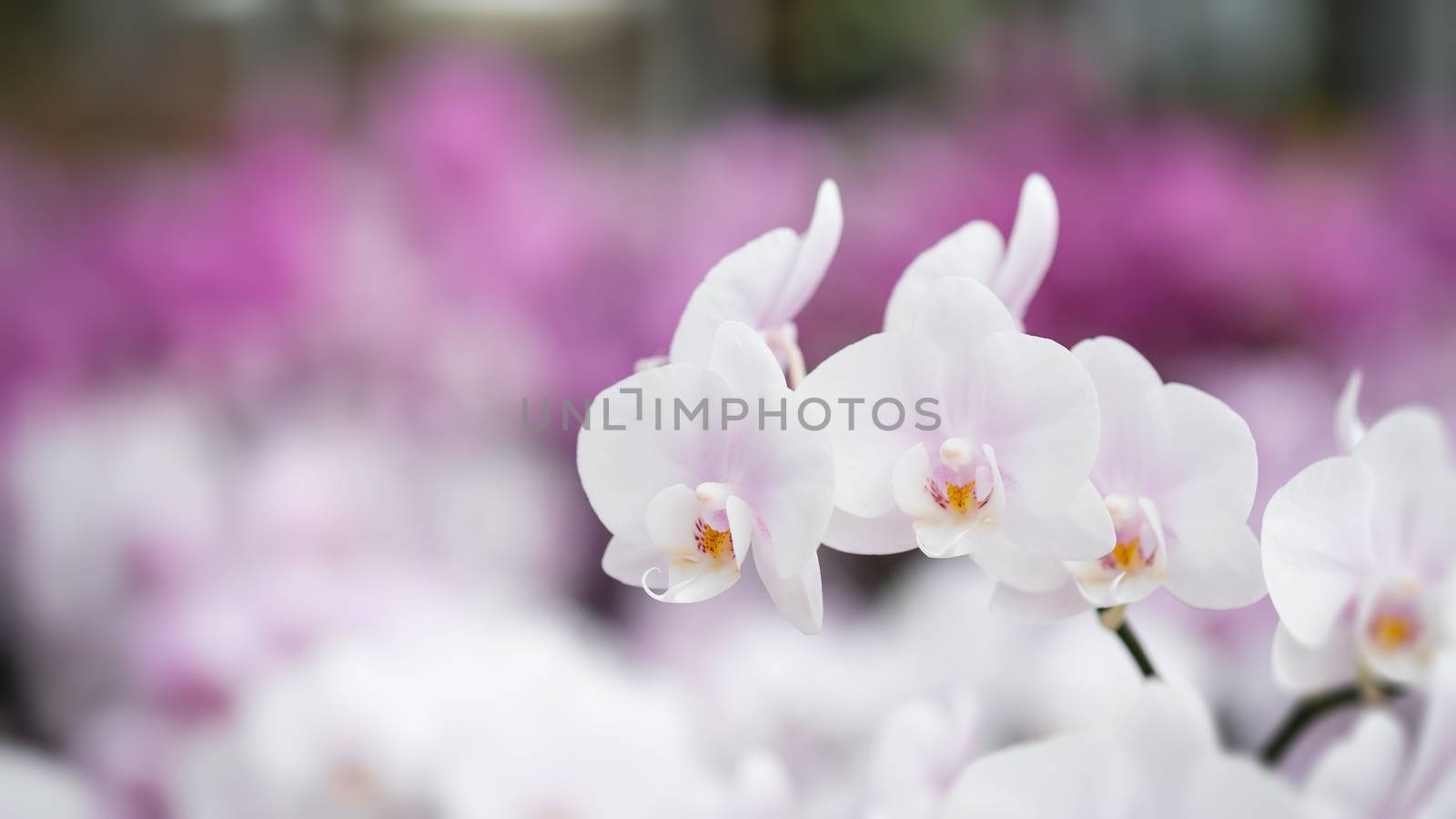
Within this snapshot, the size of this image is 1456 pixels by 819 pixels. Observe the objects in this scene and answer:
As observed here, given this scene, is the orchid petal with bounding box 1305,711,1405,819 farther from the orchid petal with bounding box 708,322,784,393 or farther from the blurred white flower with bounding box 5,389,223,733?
the blurred white flower with bounding box 5,389,223,733

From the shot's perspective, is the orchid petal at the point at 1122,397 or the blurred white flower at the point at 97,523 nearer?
the orchid petal at the point at 1122,397

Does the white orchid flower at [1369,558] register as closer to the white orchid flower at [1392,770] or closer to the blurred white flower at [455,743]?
the white orchid flower at [1392,770]

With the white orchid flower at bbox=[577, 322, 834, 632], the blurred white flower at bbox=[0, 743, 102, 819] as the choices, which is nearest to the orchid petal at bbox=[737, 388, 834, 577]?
the white orchid flower at bbox=[577, 322, 834, 632]

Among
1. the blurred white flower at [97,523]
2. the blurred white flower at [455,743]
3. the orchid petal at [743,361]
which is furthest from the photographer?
the blurred white flower at [97,523]

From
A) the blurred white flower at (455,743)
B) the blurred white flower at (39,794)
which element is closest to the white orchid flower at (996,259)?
the blurred white flower at (455,743)

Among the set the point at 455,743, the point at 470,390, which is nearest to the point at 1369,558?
the point at 455,743

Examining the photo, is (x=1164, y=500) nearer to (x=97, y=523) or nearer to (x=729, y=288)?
(x=729, y=288)
